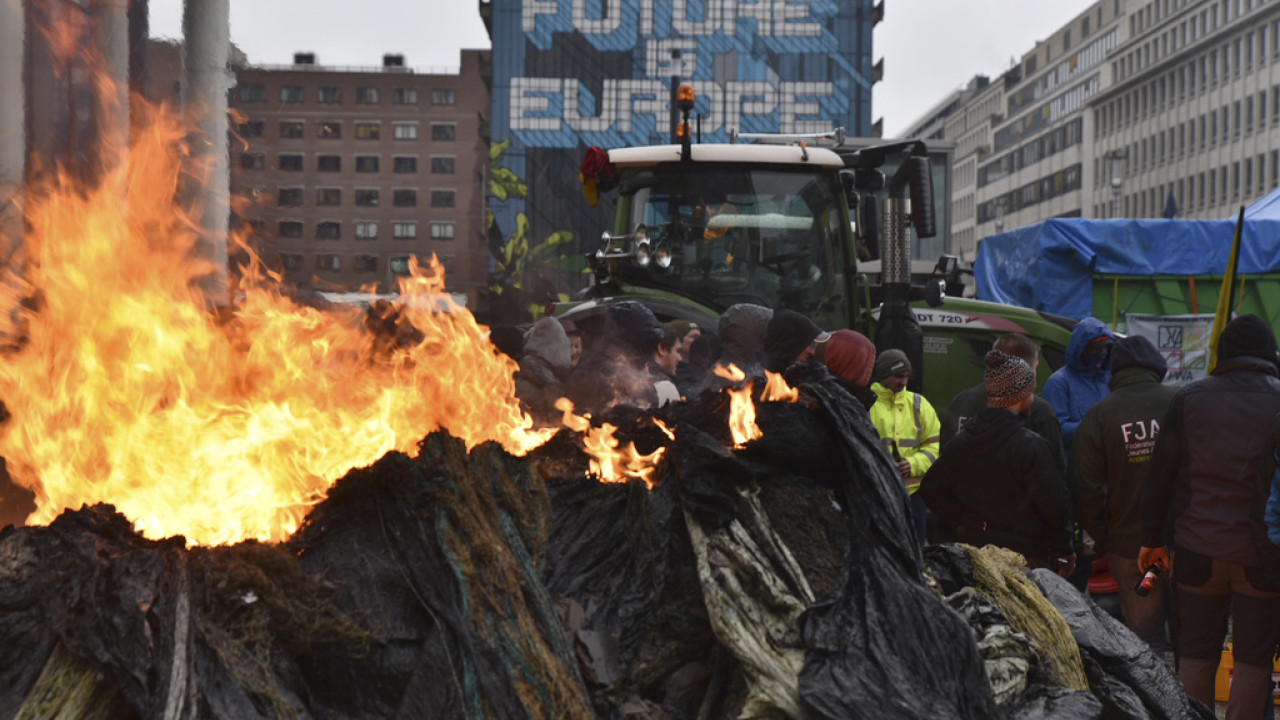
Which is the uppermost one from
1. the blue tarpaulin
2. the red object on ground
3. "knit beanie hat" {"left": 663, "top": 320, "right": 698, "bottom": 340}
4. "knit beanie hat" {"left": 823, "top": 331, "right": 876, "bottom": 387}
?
the blue tarpaulin

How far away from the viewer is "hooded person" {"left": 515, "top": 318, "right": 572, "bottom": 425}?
196 inches

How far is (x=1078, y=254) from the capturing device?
41.2 feet

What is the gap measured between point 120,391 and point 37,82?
3.65m

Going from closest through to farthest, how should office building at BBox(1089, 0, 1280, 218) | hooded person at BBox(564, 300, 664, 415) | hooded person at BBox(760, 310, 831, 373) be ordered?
hooded person at BBox(564, 300, 664, 415) < hooded person at BBox(760, 310, 831, 373) < office building at BBox(1089, 0, 1280, 218)

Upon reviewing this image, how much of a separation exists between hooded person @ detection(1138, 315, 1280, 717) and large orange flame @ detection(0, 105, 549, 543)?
9.24 feet

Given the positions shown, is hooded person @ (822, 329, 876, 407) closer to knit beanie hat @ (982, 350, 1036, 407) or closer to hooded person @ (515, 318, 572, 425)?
knit beanie hat @ (982, 350, 1036, 407)

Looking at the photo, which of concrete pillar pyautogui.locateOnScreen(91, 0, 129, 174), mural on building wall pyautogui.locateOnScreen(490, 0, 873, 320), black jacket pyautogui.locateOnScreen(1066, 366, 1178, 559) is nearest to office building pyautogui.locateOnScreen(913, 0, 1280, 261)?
mural on building wall pyautogui.locateOnScreen(490, 0, 873, 320)

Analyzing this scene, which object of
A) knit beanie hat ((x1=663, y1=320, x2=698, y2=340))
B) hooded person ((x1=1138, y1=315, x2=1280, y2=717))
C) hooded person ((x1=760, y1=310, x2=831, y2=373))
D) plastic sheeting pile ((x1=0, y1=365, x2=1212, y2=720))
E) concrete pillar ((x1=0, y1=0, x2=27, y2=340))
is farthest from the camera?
knit beanie hat ((x1=663, y1=320, x2=698, y2=340))

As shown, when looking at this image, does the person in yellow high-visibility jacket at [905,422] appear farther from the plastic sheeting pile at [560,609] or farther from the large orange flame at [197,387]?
the large orange flame at [197,387]

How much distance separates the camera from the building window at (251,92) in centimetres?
786

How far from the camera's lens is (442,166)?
94000 millimetres

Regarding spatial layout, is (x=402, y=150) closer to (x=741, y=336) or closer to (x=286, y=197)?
(x=286, y=197)

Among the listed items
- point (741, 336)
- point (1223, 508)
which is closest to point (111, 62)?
point (741, 336)

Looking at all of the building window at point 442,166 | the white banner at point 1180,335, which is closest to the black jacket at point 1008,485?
the white banner at point 1180,335
